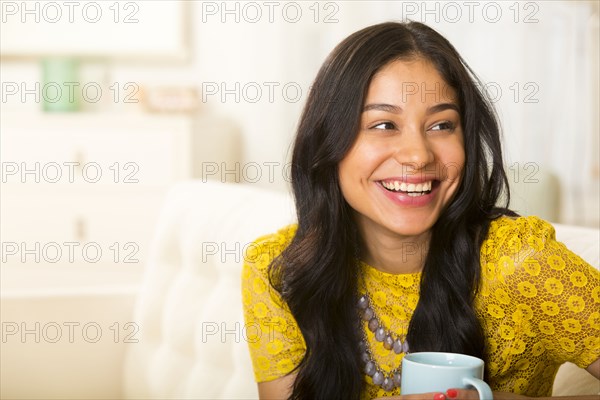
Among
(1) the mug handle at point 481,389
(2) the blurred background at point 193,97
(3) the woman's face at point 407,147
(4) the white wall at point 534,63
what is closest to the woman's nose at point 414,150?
(3) the woman's face at point 407,147

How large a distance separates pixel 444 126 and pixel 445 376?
485 millimetres

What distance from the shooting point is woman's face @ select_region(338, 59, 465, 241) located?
1.30 meters

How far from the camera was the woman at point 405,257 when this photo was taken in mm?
1271

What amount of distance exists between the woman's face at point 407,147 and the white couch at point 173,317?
389mm

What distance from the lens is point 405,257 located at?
4.66ft

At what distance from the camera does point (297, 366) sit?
1.41 meters

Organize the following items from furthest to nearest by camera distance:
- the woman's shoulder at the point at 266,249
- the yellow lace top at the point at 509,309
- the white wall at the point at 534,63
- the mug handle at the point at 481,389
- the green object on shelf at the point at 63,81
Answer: the green object on shelf at the point at 63,81, the white wall at the point at 534,63, the woman's shoulder at the point at 266,249, the yellow lace top at the point at 509,309, the mug handle at the point at 481,389

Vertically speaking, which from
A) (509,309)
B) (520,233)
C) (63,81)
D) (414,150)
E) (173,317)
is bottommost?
(173,317)

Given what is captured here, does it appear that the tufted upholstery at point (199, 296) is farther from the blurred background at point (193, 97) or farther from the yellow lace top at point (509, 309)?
the blurred background at point (193, 97)

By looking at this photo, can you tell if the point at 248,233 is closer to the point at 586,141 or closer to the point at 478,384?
the point at 478,384

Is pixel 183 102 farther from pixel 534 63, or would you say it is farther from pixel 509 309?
pixel 509 309

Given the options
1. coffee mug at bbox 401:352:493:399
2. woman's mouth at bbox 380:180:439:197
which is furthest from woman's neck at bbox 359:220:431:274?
coffee mug at bbox 401:352:493:399

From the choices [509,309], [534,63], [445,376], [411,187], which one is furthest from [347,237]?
[534,63]

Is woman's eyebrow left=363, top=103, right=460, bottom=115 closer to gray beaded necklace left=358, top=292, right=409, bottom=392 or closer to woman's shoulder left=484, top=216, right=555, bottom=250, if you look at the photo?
woman's shoulder left=484, top=216, right=555, bottom=250
